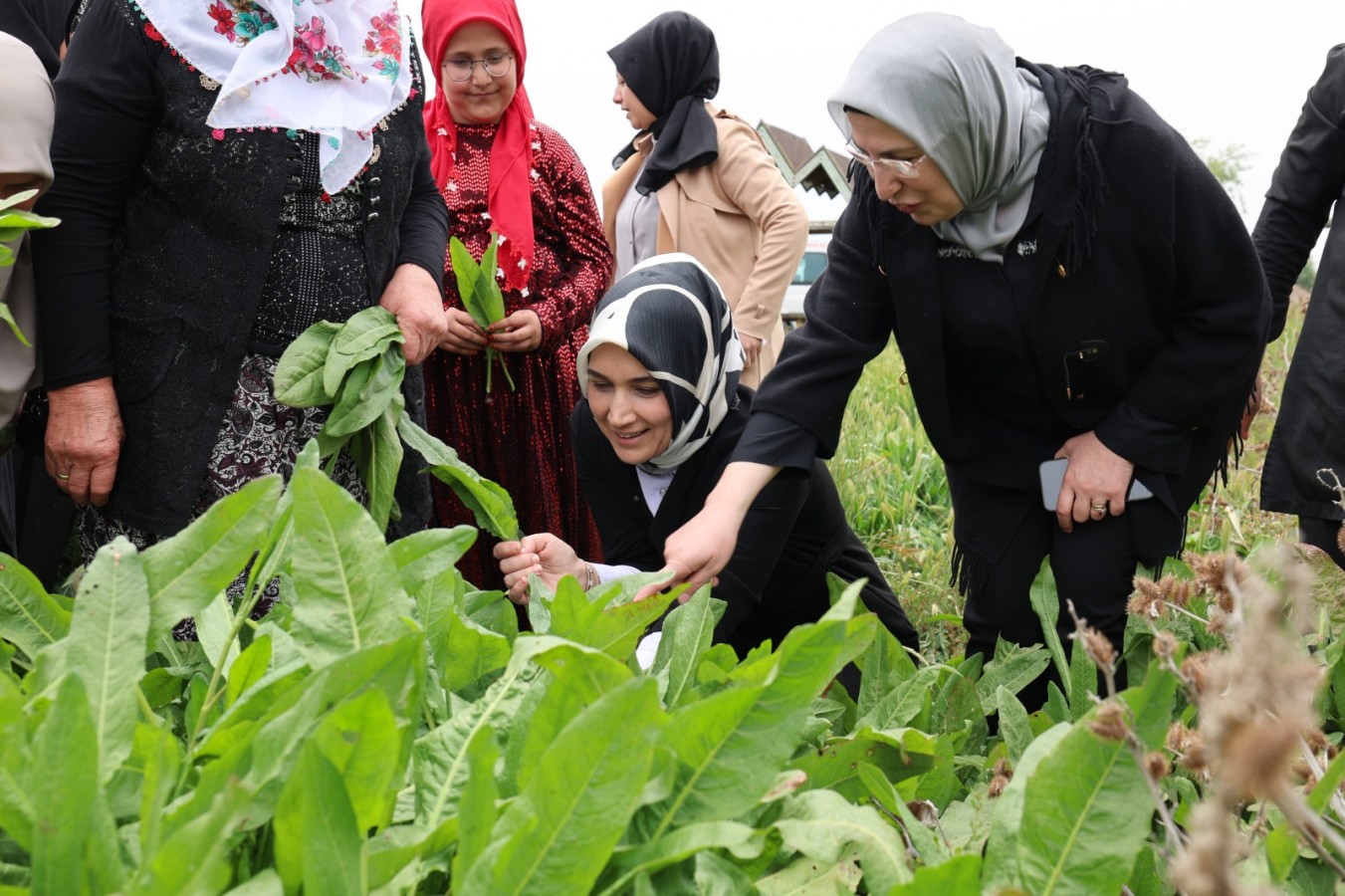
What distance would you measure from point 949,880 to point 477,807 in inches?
11.1

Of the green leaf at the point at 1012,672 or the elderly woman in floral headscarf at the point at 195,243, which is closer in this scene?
the green leaf at the point at 1012,672

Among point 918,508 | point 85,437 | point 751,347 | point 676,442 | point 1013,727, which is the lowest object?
point 918,508

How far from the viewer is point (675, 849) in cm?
86

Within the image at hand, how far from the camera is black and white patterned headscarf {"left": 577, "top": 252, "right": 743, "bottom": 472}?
2699 millimetres

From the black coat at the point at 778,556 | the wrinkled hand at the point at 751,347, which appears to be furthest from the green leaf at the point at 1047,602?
the wrinkled hand at the point at 751,347

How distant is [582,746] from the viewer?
→ 0.78 meters

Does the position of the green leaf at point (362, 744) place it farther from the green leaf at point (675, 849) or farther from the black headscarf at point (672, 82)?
the black headscarf at point (672, 82)

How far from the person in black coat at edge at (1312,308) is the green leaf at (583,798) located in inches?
92.4

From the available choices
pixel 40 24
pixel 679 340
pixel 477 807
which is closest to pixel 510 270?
pixel 679 340

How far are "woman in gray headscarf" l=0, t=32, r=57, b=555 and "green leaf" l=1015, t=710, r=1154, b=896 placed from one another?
62.5 inches

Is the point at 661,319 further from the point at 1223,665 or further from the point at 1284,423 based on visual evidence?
the point at 1223,665

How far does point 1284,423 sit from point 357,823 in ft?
8.75

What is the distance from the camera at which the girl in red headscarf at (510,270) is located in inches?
139

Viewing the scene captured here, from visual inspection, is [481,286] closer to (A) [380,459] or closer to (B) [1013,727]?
(A) [380,459]
